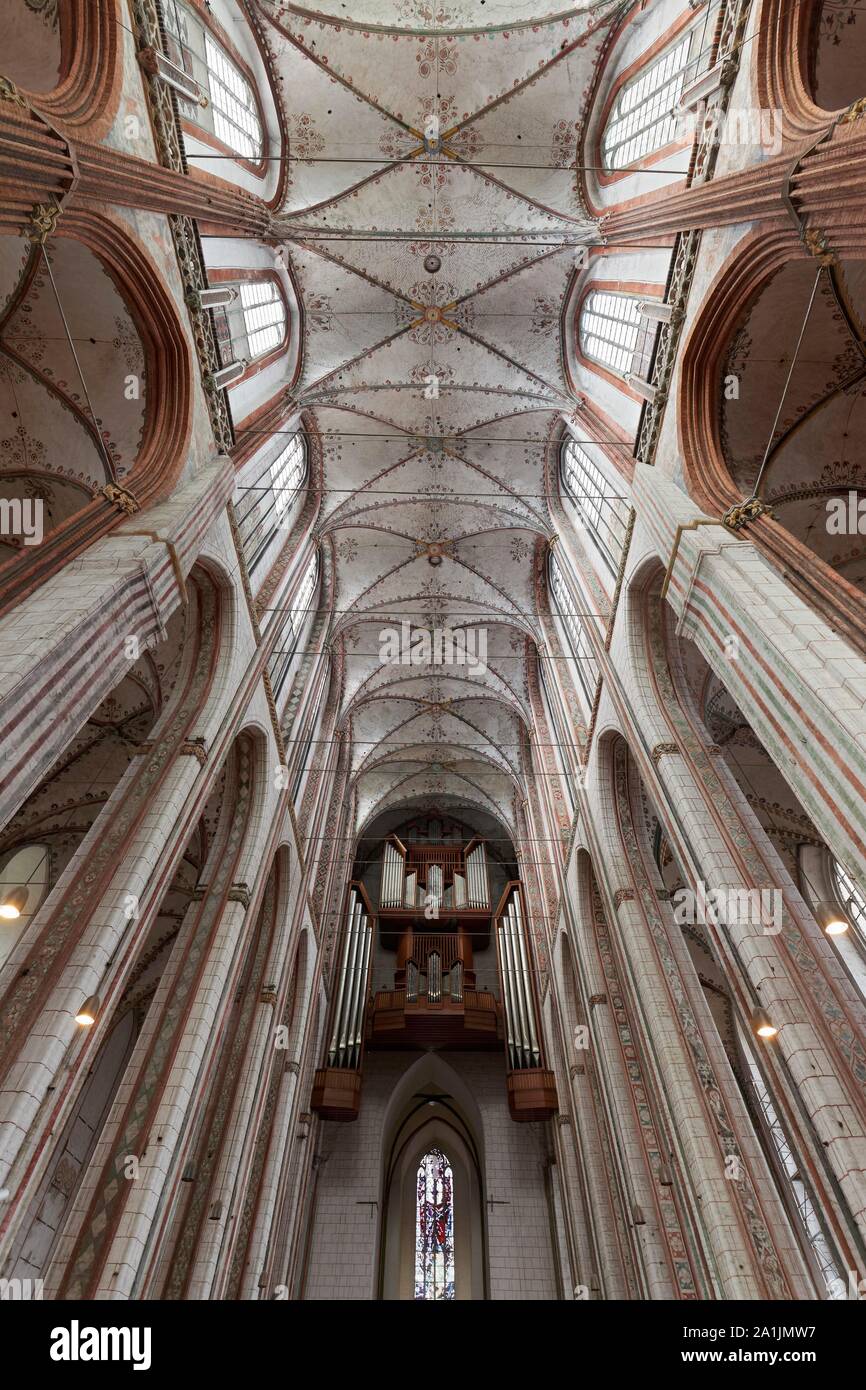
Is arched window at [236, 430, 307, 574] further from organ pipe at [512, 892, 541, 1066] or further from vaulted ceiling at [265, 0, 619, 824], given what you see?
organ pipe at [512, 892, 541, 1066]

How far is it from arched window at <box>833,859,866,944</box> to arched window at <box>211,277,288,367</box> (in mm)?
12183

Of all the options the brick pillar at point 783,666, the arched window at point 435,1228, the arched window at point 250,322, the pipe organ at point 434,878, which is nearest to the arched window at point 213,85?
the arched window at point 250,322

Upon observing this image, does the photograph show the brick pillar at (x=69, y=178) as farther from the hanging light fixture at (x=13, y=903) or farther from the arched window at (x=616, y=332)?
the hanging light fixture at (x=13, y=903)

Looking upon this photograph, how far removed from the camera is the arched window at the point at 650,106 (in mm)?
10062

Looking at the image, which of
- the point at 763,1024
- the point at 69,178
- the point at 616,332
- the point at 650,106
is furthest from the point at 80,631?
the point at 650,106

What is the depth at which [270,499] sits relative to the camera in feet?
47.7

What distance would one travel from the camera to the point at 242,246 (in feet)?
41.2

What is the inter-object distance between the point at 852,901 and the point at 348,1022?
1141cm

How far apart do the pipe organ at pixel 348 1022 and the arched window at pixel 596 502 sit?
479 inches

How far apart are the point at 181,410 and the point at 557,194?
8713 mm

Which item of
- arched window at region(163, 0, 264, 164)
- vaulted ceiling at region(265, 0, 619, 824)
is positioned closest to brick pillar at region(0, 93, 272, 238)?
vaulted ceiling at region(265, 0, 619, 824)

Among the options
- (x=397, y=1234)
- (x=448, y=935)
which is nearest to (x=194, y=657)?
(x=448, y=935)

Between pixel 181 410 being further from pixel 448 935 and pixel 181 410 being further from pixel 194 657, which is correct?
pixel 448 935

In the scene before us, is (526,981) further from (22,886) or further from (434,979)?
(22,886)
